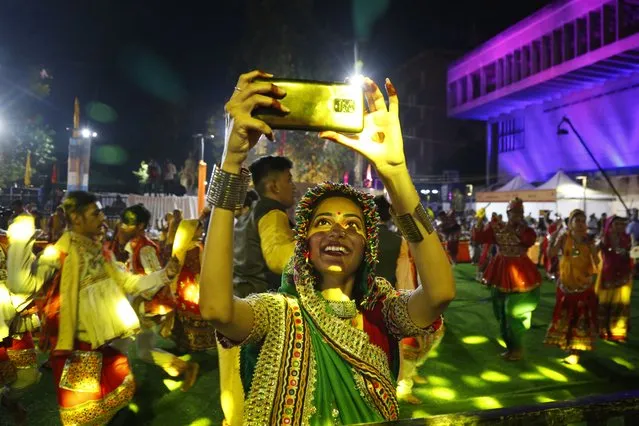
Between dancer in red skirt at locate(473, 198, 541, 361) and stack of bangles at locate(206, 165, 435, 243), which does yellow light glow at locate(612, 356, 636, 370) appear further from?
stack of bangles at locate(206, 165, 435, 243)

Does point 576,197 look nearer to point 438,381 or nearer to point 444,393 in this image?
point 438,381

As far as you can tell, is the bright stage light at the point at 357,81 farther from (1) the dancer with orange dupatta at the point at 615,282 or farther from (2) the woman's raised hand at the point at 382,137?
(1) the dancer with orange dupatta at the point at 615,282

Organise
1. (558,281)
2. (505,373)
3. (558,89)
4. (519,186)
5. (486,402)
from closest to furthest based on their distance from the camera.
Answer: (486,402), (505,373), (558,281), (519,186), (558,89)

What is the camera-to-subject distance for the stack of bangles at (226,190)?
62.5 inches

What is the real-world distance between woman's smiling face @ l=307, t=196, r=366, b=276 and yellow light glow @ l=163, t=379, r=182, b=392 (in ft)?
13.9

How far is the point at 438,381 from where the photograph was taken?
19.3 feet

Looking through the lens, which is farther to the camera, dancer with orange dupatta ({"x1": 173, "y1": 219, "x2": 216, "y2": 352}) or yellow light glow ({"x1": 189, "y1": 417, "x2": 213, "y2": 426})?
dancer with orange dupatta ({"x1": 173, "y1": 219, "x2": 216, "y2": 352})

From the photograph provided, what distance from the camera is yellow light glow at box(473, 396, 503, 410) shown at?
16.6ft

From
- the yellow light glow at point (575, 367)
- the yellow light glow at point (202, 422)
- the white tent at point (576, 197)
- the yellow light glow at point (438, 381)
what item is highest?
the white tent at point (576, 197)

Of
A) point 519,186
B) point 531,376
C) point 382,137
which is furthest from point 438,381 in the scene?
point 519,186

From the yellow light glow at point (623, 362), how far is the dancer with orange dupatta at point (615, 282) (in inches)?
41.0

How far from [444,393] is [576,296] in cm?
259

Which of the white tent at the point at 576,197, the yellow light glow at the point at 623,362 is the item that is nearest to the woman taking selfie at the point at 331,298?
the yellow light glow at the point at 623,362

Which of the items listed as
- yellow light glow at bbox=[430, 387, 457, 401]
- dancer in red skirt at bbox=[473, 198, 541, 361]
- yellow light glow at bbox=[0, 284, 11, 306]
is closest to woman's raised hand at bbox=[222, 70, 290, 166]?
yellow light glow at bbox=[0, 284, 11, 306]
